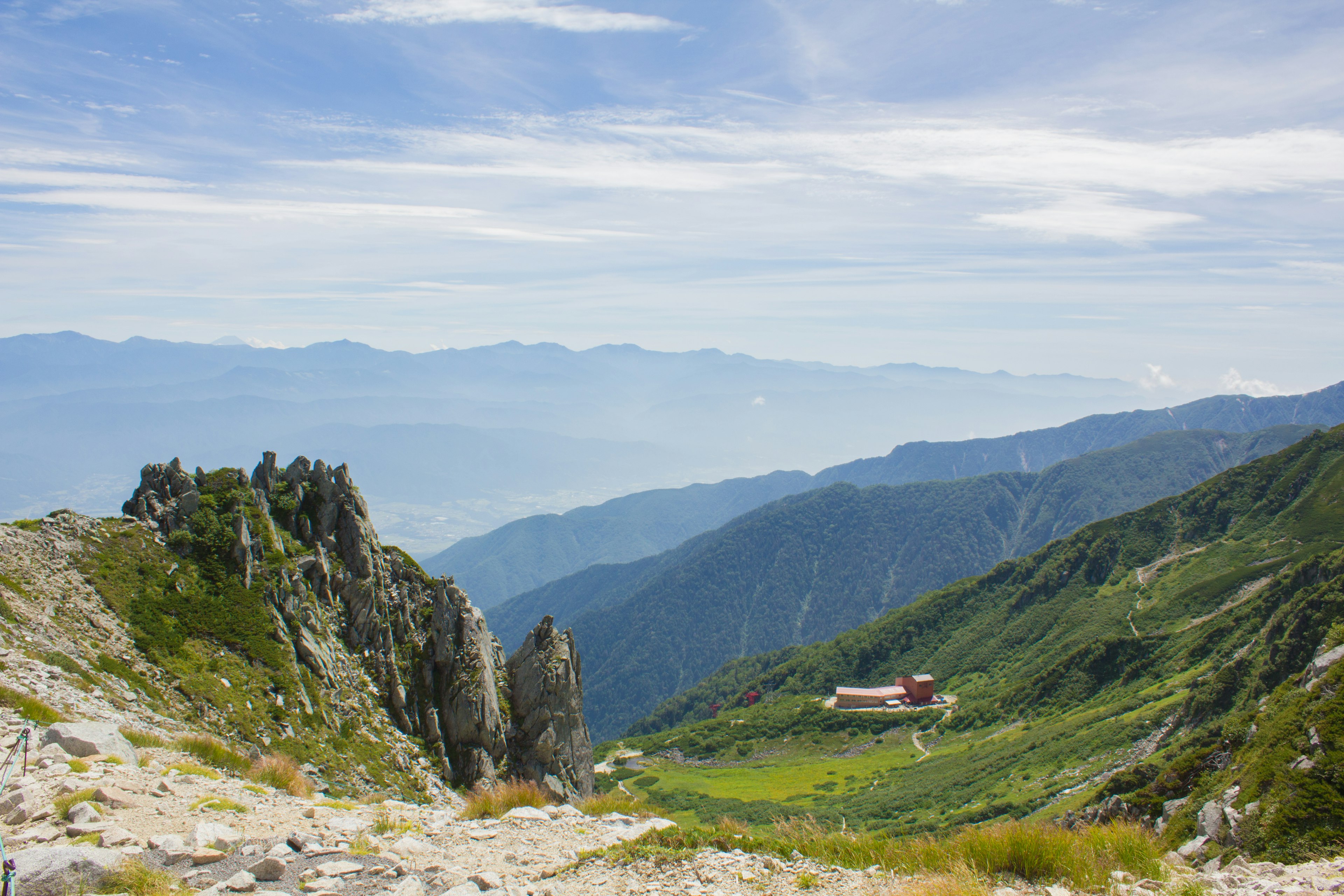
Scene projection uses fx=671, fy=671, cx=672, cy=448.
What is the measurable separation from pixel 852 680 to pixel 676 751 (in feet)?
173

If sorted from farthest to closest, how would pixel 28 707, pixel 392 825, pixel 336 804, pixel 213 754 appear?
1. pixel 213 754
2. pixel 28 707
3. pixel 336 804
4. pixel 392 825

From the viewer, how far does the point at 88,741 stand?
40.4ft

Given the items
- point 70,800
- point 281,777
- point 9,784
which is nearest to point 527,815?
point 281,777

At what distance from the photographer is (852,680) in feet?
493

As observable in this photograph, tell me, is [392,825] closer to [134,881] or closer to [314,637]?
[134,881]

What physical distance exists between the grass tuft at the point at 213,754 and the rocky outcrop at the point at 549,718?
14905 millimetres

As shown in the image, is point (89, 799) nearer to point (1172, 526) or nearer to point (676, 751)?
point (676, 751)

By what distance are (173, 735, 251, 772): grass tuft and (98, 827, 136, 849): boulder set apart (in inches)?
251

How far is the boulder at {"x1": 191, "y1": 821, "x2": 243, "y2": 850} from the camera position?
9.24 meters

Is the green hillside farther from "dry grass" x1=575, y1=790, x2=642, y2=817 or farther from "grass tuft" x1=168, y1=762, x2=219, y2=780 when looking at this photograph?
"grass tuft" x1=168, y1=762, x2=219, y2=780

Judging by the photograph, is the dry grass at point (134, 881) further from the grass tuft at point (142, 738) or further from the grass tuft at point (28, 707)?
the grass tuft at point (28, 707)

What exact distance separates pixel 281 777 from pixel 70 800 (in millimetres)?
5361

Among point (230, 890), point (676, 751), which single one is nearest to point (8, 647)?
point (230, 890)

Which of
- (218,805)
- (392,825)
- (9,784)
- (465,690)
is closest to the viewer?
(9,784)
